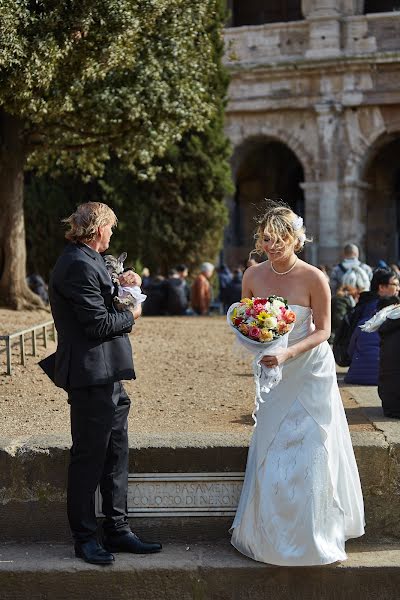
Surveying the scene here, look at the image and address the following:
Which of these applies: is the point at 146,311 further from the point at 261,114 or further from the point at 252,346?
the point at 252,346

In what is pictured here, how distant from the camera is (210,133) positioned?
2164 cm

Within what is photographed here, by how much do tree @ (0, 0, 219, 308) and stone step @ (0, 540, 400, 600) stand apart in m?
7.02

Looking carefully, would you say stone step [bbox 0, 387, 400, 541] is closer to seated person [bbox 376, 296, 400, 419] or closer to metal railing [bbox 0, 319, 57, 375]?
seated person [bbox 376, 296, 400, 419]

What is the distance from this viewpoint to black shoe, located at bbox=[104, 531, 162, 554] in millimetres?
5922

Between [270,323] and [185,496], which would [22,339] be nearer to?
[185,496]

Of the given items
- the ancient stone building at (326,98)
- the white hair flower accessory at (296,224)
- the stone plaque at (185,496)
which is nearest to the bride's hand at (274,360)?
the white hair flower accessory at (296,224)

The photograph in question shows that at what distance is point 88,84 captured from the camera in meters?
13.8

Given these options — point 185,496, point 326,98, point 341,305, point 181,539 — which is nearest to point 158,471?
point 185,496

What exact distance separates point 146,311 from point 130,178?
10.8ft

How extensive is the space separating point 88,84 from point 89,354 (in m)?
8.94

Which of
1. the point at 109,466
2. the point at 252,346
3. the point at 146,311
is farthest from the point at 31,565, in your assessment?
the point at 146,311

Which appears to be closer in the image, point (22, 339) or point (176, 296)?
point (22, 339)

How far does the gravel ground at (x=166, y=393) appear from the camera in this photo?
728 cm

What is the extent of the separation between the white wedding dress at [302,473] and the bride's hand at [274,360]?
200mm
